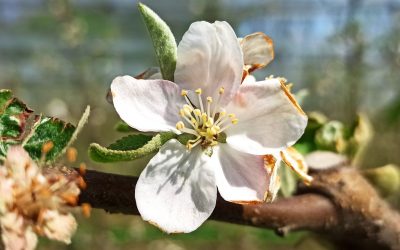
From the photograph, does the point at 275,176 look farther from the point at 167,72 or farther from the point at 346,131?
the point at 346,131

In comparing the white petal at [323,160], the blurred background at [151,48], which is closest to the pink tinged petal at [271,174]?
the white petal at [323,160]

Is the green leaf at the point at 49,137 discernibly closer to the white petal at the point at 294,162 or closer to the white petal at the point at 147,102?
the white petal at the point at 147,102

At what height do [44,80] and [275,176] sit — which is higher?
[275,176]

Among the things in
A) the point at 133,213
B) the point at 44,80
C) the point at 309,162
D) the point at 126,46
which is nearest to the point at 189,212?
the point at 133,213

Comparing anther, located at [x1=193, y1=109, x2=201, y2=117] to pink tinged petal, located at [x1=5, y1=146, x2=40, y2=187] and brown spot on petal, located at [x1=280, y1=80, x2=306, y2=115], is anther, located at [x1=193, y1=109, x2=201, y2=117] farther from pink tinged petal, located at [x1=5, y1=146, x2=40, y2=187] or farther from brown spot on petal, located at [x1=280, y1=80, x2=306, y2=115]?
pink tinged petal, located at [x1=5, y1=146, x2=40, y2=187]

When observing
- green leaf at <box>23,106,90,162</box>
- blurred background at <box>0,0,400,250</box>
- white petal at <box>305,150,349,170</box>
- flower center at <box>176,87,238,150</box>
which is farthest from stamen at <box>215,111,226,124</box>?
blurred background at <box>0,0,400,250</box>

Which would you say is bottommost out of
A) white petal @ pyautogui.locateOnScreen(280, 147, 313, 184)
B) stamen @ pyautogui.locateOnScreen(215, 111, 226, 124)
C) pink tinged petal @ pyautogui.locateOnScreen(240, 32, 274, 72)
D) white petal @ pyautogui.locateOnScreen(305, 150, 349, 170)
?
white petal @ pyautogui.locateOnScreen(305, 150, 349, 170)
